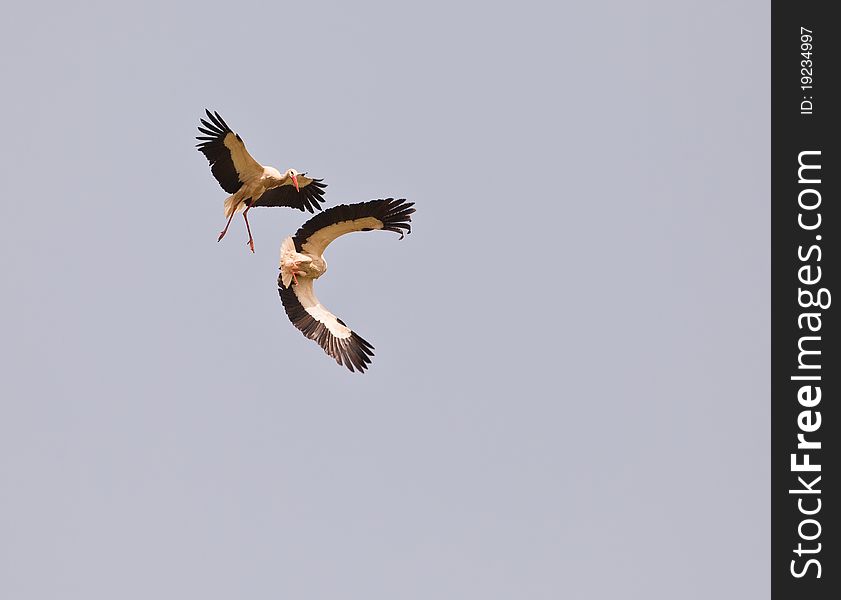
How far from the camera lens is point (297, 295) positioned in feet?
127

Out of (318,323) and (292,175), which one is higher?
(292,175)

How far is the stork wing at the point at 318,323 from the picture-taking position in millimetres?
38438

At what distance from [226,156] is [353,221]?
7.42ft

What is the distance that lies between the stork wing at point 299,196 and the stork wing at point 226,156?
2.55 feet

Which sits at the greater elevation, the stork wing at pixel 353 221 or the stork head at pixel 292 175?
the stork head at pixel 292 175

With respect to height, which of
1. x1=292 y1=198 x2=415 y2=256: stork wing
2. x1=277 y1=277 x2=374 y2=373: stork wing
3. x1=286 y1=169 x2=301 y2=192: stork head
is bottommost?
x1=277 y1=277 x2=374 y2=373: stork wing

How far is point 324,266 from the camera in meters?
38.5

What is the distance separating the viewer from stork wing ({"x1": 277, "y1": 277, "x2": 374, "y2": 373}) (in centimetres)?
3844

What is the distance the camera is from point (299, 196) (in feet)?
130

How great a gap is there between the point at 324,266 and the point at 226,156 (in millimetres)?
2368

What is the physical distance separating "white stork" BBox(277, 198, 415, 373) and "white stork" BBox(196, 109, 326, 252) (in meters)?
0.87
